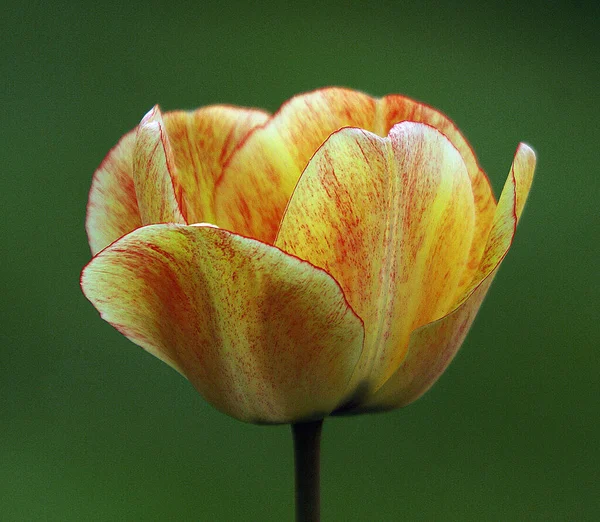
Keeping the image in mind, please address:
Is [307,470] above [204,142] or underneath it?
underneath

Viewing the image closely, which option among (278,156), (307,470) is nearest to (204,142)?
(278,156)

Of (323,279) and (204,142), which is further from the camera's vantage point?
(204,142)

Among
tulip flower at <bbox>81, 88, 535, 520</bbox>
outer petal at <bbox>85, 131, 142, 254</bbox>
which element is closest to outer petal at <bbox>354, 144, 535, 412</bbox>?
tulip flower at <bbox>81, 88, 535, 520</bbox>

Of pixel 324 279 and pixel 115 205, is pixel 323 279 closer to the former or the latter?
pixel 324 279

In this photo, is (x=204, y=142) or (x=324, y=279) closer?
(x=324, y=279)

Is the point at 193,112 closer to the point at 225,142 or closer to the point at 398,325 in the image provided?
the point at 225,142

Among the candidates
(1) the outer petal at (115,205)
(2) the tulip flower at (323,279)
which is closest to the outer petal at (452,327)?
(2) the tulip flower at (323,279)

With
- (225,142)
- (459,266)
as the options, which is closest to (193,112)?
(225,142)

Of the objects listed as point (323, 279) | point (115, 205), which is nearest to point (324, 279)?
point (323, 279)
